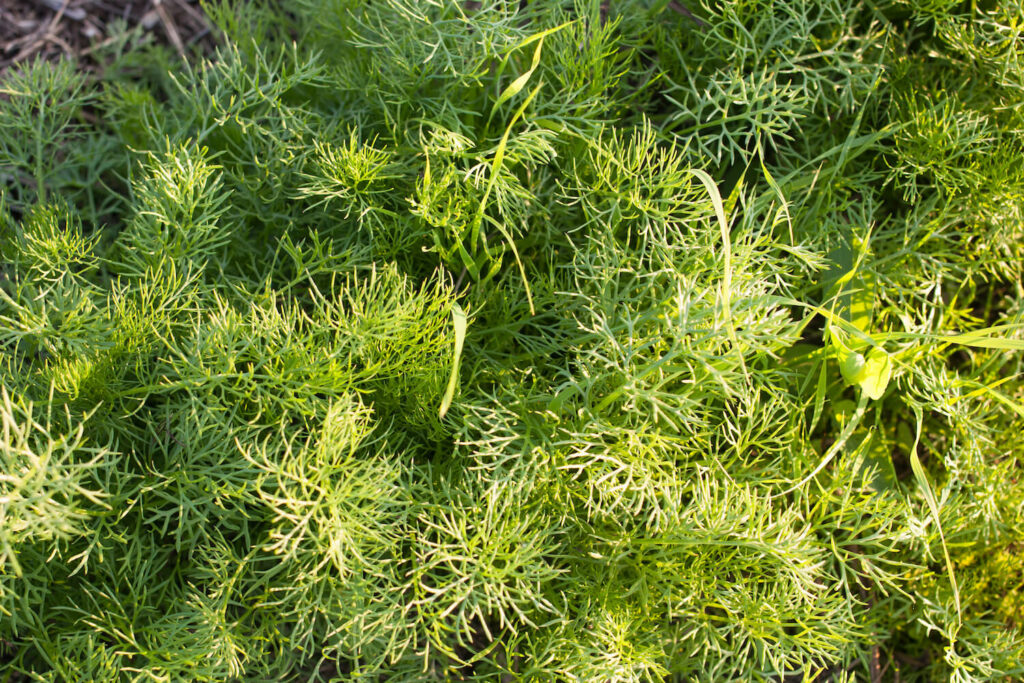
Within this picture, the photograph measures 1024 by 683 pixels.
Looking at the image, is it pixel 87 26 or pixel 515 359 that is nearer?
pixel 515 359

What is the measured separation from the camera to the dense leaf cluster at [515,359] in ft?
3.69

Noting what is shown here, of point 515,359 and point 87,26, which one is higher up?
point 87,26

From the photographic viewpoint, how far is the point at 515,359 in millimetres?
1321

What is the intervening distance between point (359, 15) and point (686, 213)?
0.71m

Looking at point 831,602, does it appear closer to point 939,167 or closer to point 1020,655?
point 1020,655

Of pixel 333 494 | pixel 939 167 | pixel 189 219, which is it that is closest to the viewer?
pixel 333 494

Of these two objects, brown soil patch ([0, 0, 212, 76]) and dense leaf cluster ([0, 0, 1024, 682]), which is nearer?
dense leaf cluster ([0, 0, 1024, 682])

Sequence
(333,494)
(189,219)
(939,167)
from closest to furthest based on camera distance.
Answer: (333,494), (189,219), (939,167)

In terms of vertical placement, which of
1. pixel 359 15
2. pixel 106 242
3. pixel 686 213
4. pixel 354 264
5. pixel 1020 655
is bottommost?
pixel 1020 655

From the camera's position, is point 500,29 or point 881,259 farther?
point 881,259

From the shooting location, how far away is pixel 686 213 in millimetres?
1309

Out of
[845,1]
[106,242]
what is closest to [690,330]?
[845,1]

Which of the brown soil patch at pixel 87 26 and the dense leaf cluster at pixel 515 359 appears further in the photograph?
the brown soil patch at pixel 87 26

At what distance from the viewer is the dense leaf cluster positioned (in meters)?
1.12
